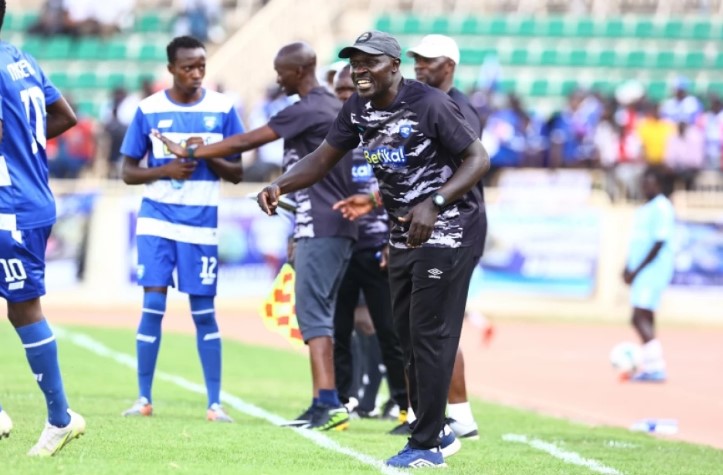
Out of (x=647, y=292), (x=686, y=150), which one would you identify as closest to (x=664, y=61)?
(x=686, y=150)

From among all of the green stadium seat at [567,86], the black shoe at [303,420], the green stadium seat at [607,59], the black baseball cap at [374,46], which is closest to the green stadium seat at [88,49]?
the green stadium seat at [567,86]

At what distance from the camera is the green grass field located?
7.24 meters

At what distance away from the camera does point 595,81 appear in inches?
1156

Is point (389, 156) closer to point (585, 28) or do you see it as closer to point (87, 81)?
point (87, 81)

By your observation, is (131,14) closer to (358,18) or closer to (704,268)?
(358,18)

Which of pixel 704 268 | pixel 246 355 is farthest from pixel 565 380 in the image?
Answer: pixel 704 268

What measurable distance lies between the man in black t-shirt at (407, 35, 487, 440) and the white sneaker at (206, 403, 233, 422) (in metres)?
1.48

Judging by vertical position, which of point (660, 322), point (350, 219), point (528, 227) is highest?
point (350, 219)

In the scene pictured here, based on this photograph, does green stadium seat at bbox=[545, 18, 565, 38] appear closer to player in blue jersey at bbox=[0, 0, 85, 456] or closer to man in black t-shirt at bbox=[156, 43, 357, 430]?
man in black t-shirt at bbox=[156, 43, 357, 430]

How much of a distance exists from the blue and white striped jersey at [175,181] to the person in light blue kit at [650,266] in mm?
6472

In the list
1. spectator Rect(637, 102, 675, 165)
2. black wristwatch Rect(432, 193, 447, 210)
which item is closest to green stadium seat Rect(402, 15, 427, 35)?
Result: spectator Rect(637, 102, 675, 165)

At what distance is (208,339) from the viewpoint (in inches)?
385

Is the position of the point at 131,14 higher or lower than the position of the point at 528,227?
higher

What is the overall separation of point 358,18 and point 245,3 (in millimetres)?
2412
